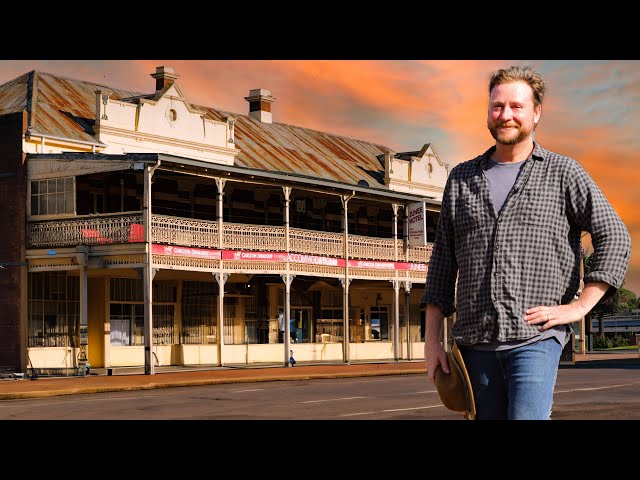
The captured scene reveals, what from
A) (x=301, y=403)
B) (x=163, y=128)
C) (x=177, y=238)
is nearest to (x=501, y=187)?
(x=301, y=403)

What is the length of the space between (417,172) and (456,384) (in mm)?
44841

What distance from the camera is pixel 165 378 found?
2794cm

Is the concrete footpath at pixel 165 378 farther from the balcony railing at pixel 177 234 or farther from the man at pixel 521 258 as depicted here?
the man at pixel 521 258

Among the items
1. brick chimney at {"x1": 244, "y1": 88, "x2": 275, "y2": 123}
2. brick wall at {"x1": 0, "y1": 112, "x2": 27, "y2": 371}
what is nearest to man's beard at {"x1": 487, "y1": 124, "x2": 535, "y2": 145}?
brick wall at {"x1": 0, "y1": 112, "x2": 27, "y2": 371}

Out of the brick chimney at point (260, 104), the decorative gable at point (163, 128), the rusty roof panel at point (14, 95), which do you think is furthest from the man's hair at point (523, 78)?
the brick chimney at point (260, 104)

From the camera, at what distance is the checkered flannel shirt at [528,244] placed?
4.26 meters

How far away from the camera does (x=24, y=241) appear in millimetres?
32062

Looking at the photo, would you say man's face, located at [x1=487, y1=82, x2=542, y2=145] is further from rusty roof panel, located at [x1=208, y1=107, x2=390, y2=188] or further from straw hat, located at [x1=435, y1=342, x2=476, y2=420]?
rusty roof panel, located at [x1=208, y1=107, x2=390, y2=188]

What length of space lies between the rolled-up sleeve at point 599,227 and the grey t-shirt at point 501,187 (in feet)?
0.72

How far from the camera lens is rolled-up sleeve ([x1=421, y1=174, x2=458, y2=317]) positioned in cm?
458

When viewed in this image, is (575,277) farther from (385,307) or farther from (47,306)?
(385,307)

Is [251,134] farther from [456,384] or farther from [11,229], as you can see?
[456,384]

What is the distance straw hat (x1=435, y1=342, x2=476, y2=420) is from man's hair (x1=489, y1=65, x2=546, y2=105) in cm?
103
